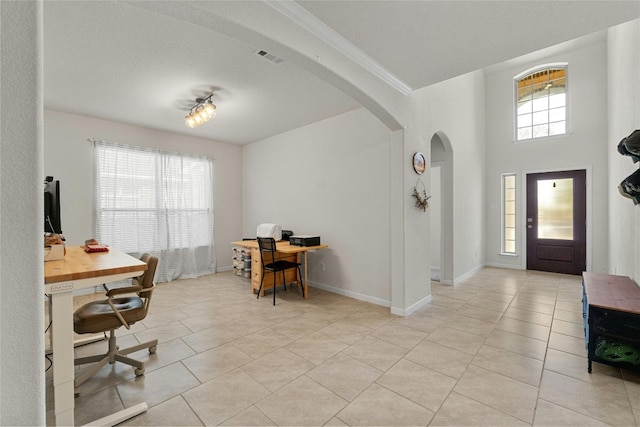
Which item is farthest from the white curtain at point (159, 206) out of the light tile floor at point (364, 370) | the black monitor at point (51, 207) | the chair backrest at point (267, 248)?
the black monitor at point (51, 207)

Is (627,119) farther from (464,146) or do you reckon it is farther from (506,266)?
(506,266)

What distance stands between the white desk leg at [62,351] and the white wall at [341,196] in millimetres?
3122

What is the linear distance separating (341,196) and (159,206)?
3323mm

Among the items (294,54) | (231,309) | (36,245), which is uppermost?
(294,54)

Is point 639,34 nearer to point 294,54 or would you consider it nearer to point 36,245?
point 294,54

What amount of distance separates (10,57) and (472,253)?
245 inches

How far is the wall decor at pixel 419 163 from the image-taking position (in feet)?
11.3

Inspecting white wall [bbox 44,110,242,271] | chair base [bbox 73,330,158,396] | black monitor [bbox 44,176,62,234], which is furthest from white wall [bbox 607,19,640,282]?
white wall [bbox 44,110,242,271]

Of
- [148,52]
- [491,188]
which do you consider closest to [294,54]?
[148,52]

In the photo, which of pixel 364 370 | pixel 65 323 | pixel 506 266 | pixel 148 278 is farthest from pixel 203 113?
pixel 506 266

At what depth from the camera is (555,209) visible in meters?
5.41

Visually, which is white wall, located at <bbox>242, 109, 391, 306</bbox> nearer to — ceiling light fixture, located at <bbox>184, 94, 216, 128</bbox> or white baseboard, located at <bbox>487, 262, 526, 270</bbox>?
ceiling light fixture, located at <bbox>184, 94, 216, 128</bbox>

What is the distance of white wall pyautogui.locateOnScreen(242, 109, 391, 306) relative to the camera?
3.77m

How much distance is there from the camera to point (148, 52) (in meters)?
2.57
